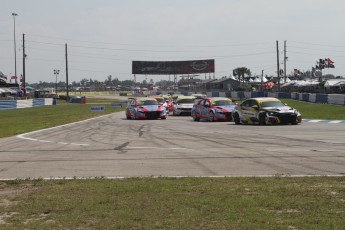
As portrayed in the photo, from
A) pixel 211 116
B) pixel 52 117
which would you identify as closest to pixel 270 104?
pixel 211 116

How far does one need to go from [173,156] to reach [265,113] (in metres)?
11.3

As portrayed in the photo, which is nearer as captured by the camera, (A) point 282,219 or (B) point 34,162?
(A) point 282,219

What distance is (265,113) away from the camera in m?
21.3

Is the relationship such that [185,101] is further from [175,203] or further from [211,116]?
[175,203]

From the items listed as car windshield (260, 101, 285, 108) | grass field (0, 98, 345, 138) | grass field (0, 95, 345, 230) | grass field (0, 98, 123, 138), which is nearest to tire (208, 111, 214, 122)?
car windshield (260, 101, 285, 108)

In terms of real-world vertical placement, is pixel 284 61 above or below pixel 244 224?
above

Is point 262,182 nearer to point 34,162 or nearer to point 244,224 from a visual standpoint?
point 244,224

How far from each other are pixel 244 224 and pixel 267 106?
56.6ft

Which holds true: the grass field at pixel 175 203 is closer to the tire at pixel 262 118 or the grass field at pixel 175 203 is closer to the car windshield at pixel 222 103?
the tire at pixel 262 118

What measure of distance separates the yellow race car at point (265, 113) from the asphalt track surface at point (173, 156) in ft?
18.2

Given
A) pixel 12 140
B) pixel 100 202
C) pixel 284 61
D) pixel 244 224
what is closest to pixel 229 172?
pixel 100 202

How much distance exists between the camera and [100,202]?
19.7ft

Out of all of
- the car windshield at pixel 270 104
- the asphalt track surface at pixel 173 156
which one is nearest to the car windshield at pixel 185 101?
the car windshield at pixel 270 104

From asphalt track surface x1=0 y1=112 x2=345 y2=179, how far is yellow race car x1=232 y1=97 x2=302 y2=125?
18.2ft
